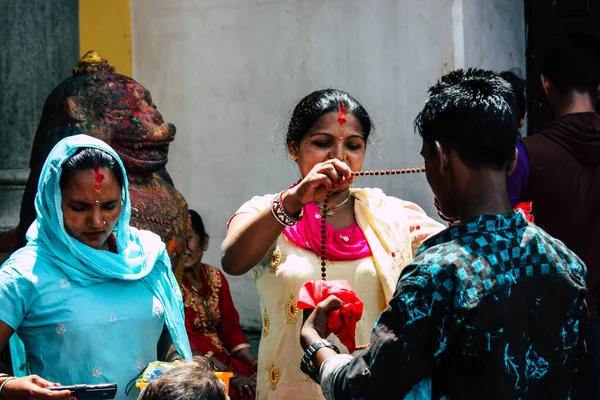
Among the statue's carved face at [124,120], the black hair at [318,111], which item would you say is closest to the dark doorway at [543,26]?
the black hair at [318,111]

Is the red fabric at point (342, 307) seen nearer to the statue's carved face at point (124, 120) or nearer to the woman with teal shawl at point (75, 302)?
the woman with teal shawl at point (75, 302)

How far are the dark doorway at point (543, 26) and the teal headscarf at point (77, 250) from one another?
320 centimetres

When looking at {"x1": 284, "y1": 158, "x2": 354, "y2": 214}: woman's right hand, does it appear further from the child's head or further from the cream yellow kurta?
the child's head

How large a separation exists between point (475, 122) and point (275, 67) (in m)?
3.88

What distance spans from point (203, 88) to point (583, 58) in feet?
10.2

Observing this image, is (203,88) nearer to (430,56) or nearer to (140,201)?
(430,56)

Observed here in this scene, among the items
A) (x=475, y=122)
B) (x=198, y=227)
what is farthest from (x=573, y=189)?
(x=198, y=227)

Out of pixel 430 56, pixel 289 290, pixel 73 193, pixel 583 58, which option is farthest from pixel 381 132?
pixel 73 193

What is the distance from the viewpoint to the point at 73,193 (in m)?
2.99

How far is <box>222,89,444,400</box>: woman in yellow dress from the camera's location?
3119 mm

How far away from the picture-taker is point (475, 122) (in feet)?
7.06

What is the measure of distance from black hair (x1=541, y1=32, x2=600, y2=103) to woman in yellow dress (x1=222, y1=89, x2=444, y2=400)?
2.84ft

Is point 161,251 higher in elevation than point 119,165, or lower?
lower

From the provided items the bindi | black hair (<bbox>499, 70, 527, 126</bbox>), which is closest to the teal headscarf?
the bindi
